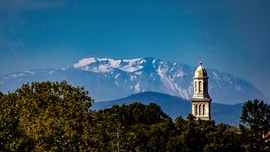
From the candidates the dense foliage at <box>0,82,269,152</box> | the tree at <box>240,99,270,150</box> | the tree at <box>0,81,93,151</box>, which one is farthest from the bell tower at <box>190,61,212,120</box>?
the tree at <box>0,81,93,151</box>

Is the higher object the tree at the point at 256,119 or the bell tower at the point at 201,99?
the bell tower at the point at 201,99

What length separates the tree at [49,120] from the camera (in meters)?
68.6

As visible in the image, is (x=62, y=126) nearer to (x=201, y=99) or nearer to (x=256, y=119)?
(x=256, y=119)

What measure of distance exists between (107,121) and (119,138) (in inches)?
78.3

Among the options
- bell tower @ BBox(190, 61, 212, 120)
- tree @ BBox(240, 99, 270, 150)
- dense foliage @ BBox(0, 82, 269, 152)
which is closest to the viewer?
dense foliage @ BBox(0, 82, 269, 152)

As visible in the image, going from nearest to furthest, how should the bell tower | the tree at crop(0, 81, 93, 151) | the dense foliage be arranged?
1. the tree at crop(0, 81, 93, 151)
2. the dense foliage
3. the bell tower

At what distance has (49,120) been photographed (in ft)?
237

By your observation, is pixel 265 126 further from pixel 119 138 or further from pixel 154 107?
pixel 119 138

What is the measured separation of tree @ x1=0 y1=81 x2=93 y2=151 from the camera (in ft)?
225

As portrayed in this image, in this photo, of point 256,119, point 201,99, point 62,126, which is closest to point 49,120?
point 62,126

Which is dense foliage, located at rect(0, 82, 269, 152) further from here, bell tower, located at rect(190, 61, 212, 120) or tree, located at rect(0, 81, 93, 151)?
bell tower, located at rect(190, 61, 212, 120)

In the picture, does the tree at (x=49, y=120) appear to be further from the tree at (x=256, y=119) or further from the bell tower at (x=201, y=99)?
the bell tower at (x=201, y=99)

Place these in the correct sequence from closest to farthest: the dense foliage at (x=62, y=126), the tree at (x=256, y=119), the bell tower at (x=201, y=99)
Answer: the dense foliage at (x=62, y=126)
the tree at (x=256, y=119)
the bell tower at (x=201, y=99)

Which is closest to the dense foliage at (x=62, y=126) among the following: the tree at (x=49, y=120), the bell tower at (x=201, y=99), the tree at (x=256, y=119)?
the tree at (x=49, y=120)
